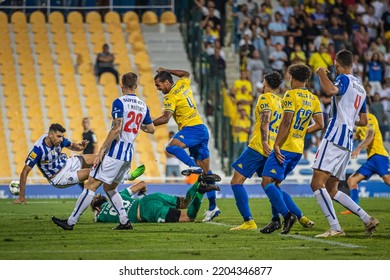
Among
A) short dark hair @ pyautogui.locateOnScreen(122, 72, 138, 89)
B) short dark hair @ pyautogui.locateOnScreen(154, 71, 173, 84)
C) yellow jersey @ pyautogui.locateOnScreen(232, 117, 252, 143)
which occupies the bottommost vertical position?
yellow jersey @ pyautogui.locateOnScreen(232, 117, 252, 143)

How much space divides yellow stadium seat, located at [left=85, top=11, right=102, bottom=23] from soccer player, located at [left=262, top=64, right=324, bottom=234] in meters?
14.7

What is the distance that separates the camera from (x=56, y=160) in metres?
15.3

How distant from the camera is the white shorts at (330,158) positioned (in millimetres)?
10922

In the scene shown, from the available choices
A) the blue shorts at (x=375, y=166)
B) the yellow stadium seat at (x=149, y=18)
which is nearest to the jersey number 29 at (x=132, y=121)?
the blue shorts at (x=375, y=166)

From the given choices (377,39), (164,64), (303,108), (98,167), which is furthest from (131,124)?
(377,39)

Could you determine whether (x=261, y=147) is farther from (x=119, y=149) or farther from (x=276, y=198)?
(x=119, y=149)

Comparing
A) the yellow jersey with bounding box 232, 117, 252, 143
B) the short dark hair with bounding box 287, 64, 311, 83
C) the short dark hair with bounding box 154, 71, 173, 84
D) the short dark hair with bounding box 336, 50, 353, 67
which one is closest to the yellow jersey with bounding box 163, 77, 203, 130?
the short dark hair with bounding box 154, 71, 173, 84

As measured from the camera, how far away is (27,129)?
23.2 metres

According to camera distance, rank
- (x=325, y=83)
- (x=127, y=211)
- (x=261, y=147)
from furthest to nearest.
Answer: (x=127, y=211) < (x=261, y=147) < (x=325, y=83)

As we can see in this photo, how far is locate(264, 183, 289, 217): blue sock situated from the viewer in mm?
11345

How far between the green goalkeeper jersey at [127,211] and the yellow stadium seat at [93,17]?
1301 centimetres

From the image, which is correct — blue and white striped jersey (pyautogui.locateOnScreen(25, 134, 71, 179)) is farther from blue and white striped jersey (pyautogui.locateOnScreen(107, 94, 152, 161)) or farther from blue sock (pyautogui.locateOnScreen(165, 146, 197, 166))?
blue and white striped jersey (pyautogui.locateOnScreen(107, 94, 152, 161))

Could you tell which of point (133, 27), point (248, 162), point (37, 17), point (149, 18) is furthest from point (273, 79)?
point (37, 17)

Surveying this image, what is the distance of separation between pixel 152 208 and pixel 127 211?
1.09ft
